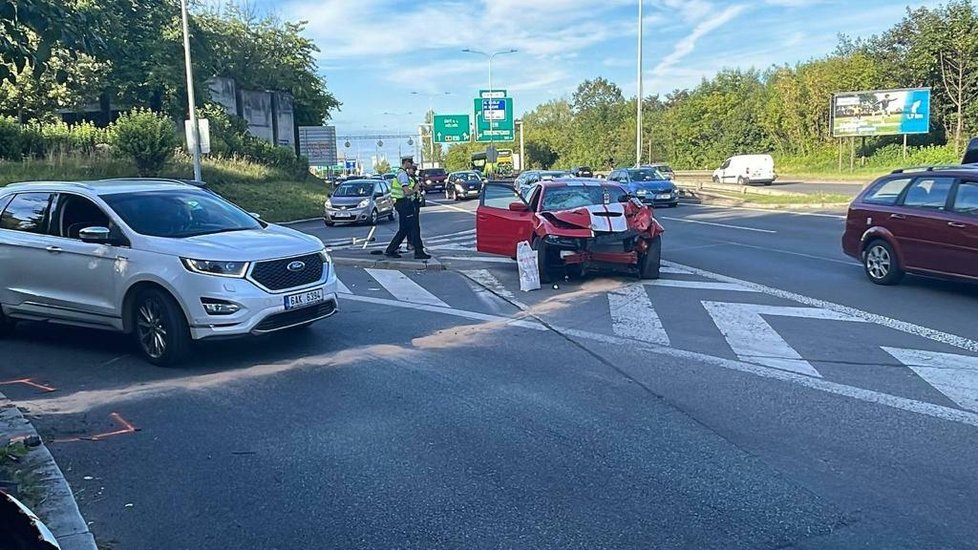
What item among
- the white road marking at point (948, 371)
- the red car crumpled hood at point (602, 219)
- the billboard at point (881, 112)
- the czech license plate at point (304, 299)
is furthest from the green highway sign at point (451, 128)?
the white road marking at point (948, 371)

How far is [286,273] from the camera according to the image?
788 cm

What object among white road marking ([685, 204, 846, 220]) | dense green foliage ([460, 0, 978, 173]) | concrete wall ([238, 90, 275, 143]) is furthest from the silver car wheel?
concrete wall ([238, 90, 275, 143])

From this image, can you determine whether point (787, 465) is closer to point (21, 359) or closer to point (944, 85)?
point (21, 359)

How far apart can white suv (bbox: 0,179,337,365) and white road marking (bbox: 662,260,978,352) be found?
603 cm

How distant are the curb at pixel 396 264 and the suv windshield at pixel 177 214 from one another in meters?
5.64

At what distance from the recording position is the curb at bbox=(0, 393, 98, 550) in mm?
3963

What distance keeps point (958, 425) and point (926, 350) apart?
2306 mm

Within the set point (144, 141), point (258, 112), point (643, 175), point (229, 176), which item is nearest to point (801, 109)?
point (643, 175)

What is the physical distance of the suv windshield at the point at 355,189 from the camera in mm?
28062

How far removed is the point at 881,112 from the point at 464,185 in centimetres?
2547

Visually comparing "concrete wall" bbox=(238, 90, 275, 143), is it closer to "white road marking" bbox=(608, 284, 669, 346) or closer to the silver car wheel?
"white road marking" bbox=(608, 284, 669, 346)

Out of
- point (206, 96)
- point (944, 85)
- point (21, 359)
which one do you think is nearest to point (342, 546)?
point (21, 359)

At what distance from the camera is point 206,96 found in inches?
1681

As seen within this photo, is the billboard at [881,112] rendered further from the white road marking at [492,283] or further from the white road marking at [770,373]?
the white road marking at [770,373]
